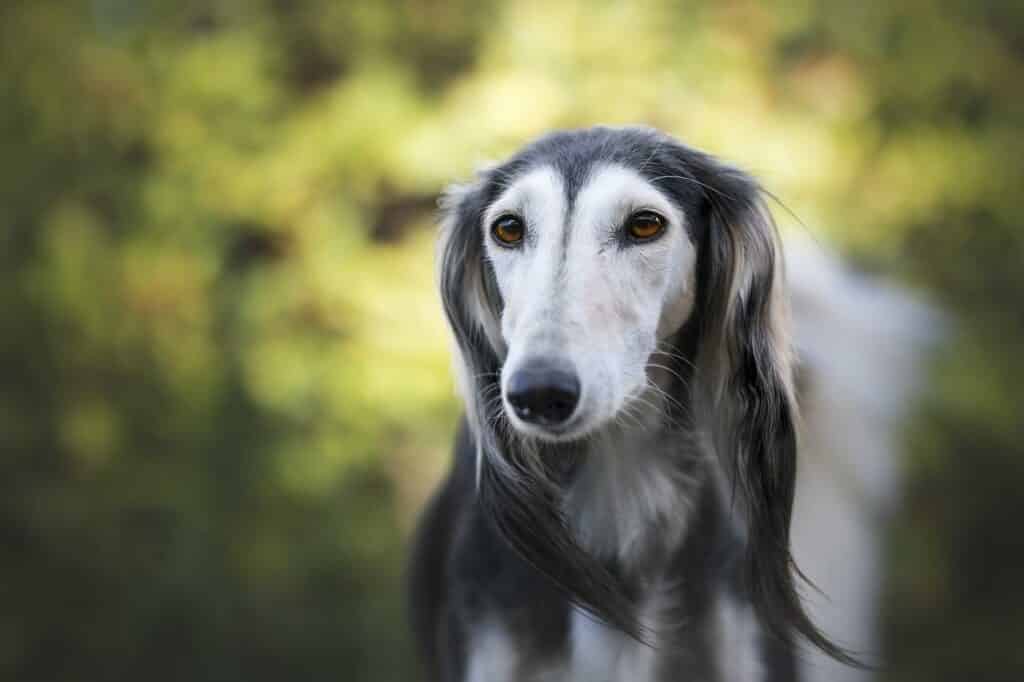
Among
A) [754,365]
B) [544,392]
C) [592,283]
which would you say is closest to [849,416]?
[754,365]

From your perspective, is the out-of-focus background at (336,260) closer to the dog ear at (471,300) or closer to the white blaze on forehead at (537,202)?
the dog ear at (471,300)

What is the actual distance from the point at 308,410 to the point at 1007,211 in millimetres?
2529

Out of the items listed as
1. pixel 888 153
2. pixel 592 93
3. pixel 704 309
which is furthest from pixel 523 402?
pixel 888 153

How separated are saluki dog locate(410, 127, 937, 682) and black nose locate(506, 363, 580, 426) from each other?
209 millimetres

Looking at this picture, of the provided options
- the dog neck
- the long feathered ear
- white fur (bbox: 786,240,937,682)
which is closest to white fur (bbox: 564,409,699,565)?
→ the dog neck

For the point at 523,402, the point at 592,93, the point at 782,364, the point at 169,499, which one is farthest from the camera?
the point at 169,499

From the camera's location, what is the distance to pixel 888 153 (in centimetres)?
436

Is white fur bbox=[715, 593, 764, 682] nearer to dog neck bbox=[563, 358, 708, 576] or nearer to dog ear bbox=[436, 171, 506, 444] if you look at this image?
dog neck bbox=[563, 358, 708, 576]

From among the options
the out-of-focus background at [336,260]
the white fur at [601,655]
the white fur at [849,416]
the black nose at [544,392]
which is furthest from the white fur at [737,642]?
the out-of-focus background at [336,260]

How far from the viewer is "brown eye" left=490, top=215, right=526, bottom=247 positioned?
204 centimetres

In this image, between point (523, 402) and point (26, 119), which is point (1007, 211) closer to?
point (523, 402)

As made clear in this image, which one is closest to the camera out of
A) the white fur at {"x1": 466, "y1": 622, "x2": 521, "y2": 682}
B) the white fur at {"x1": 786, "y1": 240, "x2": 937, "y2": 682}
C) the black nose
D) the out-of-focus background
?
the black nose

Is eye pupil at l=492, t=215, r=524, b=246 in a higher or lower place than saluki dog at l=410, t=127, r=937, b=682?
higher

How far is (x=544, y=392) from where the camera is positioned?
1781 millimetres
